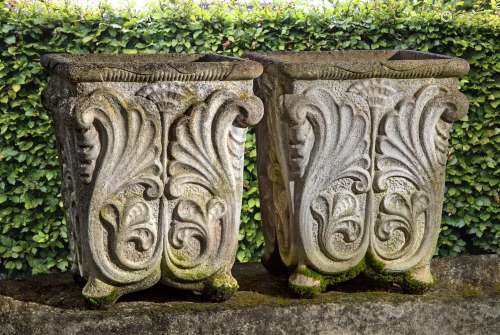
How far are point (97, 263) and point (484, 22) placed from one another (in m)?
3.71

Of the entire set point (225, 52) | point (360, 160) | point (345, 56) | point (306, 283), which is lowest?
point (306, 283)

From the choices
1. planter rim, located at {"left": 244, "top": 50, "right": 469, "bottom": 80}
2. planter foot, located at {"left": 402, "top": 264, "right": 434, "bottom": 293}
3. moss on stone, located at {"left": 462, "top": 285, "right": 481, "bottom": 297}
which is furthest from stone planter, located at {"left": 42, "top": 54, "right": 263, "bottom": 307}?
moss on stone, located at {"left": 462, "top": 285, "right": 481, "bottom": 297}

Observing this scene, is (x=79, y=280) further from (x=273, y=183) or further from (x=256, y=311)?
(x=273, y=183)

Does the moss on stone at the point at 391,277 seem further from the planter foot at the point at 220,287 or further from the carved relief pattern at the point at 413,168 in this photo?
the planter foot at the point at 220,287

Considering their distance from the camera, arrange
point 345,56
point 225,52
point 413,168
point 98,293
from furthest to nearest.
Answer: point 225,52 < point 345,56 < point 413,168 < point 98,293

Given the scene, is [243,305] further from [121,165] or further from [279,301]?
[121,165]

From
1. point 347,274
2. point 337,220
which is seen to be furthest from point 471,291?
point 337,220

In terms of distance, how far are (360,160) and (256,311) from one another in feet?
A: 2.33

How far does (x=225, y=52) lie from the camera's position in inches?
230

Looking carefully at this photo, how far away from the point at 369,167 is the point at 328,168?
173 mm

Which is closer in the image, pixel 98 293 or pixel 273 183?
pixel 98 293

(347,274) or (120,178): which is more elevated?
(120,178)

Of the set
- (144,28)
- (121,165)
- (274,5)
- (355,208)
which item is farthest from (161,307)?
(274,5)

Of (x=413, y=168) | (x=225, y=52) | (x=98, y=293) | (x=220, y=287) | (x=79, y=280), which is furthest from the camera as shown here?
(x=225, y=52)
